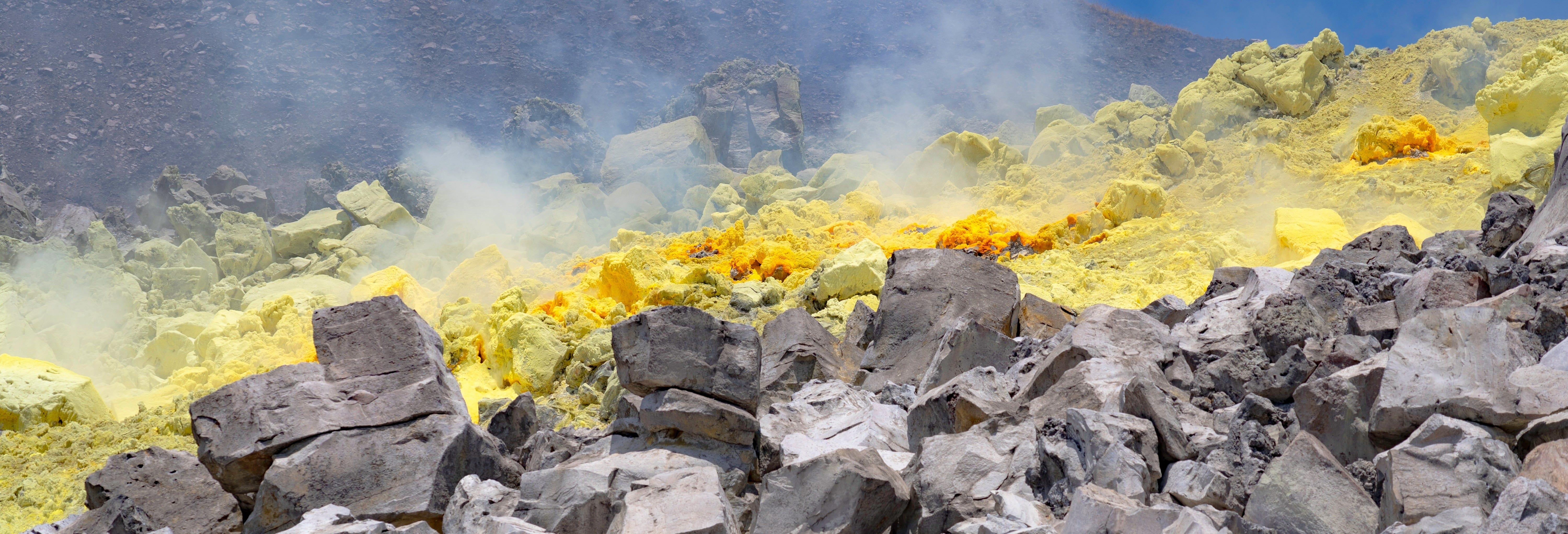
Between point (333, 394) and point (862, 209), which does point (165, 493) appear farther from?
point (862, 209)

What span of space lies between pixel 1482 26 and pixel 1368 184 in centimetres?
319

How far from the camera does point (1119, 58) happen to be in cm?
4441

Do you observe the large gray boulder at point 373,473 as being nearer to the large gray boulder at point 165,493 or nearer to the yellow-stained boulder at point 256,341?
the large gray boulder at point 165,493

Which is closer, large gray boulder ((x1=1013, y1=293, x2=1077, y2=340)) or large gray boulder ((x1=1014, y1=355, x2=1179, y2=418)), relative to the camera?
large gray boulder ((x1=1014, y1=355, x2=1179, y2=418))

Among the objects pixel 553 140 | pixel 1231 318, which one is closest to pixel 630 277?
pixel 1231 318

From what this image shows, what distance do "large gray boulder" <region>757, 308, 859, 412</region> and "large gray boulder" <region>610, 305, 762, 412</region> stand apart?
891 mm

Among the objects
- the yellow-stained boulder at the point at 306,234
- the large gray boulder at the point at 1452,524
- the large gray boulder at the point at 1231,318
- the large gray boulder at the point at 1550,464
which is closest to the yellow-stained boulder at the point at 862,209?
the large gray boulder at the point at 1231,318

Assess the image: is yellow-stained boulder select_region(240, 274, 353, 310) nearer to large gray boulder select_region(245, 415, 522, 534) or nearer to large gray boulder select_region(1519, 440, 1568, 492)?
large gray boulder select_region(245, 415, 522, 534)

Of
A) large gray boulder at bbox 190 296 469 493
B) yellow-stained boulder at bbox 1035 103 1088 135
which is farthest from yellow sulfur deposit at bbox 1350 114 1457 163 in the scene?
large gray boulder at bbox 190 296 469 493

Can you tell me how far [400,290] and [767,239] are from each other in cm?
399

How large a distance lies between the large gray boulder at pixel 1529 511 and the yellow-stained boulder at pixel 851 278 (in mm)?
5197

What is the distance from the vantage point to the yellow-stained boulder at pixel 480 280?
9.27m

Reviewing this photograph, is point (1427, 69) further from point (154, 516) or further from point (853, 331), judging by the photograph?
point (154, 516)

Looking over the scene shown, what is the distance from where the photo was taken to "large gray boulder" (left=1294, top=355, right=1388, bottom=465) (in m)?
2.88
